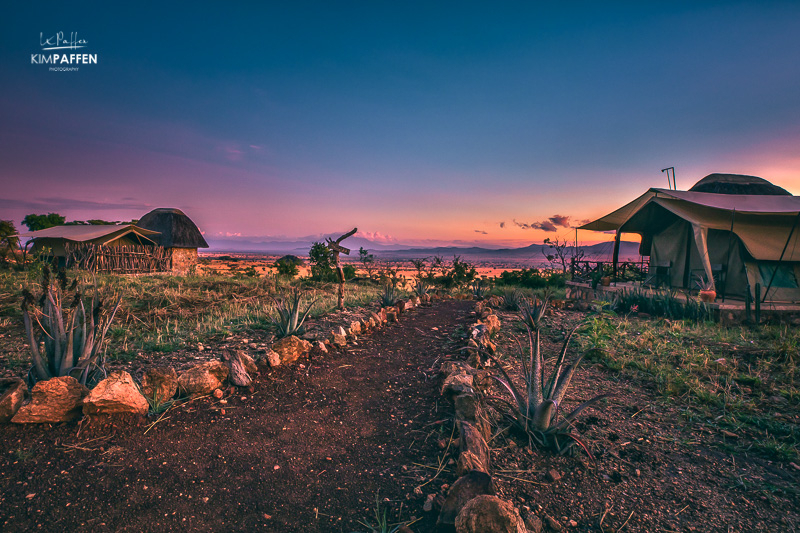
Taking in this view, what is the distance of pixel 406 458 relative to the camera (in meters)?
2.48

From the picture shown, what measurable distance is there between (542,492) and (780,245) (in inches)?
445

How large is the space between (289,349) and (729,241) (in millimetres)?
11921

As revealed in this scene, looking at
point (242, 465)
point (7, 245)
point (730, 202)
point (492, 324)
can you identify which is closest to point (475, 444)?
point (242, 465)

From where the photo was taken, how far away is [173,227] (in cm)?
2377

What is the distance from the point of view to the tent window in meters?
9.12

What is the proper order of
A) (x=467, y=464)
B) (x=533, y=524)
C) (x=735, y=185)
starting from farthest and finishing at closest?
(x=735, y=185) → (x=467, y=464) → (x=533, y=524)

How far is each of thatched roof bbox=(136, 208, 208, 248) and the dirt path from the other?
24.2 m

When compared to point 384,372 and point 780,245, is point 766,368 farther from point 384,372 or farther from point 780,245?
point 780,245

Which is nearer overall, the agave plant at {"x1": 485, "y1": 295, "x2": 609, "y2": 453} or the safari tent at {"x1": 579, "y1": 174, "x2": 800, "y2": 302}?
the agave plant at {"x1": 485, "y1": 295, "x2": 609, "y2": 453}

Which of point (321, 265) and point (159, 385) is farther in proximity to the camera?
point (321, 265)

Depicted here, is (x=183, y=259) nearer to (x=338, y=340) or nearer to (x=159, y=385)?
(x=338, y=340)

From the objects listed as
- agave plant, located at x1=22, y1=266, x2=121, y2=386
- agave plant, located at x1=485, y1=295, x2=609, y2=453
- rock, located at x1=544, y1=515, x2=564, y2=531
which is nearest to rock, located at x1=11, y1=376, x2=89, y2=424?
agave plant, located at x1=22, y1=266, x2=121, y2=386

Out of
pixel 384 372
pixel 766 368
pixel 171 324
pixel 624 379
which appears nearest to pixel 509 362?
pixel 624 379

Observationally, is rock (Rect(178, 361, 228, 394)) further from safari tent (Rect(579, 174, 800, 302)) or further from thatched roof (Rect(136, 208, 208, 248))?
thatched roof (Rect(136, 208, 208, 248))
